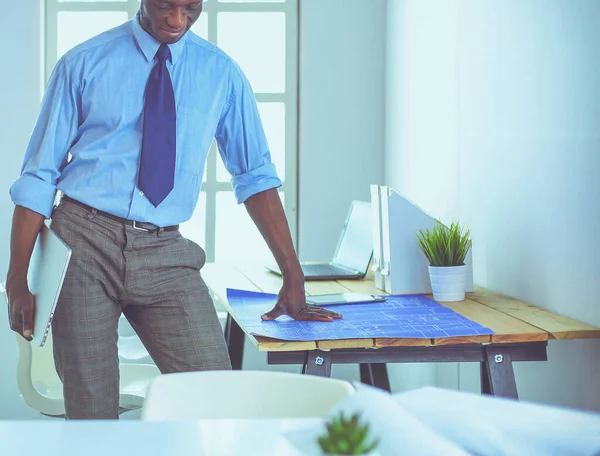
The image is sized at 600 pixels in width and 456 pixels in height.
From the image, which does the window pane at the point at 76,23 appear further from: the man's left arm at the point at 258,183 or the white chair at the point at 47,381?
the man's left arm at the point at 258,183

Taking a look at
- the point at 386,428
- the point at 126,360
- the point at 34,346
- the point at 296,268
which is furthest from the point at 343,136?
the point at 386,428

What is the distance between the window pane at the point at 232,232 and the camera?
4395 millimetres

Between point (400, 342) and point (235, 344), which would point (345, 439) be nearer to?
point (400, 342)

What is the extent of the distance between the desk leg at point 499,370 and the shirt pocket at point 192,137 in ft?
2.65

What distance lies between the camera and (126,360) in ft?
12.0

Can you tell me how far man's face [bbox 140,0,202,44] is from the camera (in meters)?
1.91

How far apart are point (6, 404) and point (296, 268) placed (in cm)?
259

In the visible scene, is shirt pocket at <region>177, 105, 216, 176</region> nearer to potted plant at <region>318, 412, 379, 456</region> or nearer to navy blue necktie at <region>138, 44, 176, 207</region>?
navy blue necktie at <region>138, 44, 176, 207</region>

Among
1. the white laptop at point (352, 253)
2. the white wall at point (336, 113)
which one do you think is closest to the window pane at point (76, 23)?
the white wall at point (336, 113)

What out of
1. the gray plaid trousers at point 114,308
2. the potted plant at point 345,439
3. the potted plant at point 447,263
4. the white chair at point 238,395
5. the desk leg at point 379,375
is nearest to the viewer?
the potted plant at point 345,439

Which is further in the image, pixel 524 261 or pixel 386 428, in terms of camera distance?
pixel 524 261

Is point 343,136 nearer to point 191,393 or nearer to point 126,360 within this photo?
point 126,360

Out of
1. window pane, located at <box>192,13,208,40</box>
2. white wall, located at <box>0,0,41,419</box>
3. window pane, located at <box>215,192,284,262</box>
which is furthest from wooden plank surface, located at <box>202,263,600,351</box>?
window pane, located at <box>192,13,208,40</box>

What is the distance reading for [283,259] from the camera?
7.29 feet
